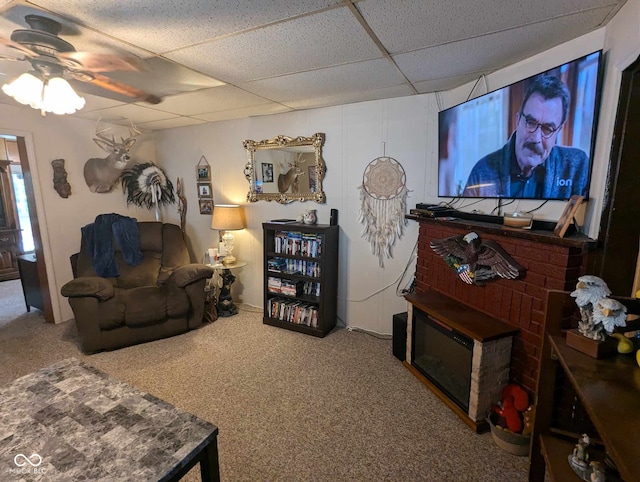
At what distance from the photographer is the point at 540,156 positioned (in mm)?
1794

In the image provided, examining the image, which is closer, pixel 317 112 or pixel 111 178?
pixel 317 112

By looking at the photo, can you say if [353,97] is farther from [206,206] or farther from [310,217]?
[206,206]

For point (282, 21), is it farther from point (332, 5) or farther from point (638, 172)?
point (638, 172)

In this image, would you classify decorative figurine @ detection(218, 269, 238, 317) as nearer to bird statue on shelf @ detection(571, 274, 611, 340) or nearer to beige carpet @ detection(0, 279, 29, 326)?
beige carpet @ detection(0, 279, 29, 326)

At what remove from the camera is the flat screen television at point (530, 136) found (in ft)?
5.17

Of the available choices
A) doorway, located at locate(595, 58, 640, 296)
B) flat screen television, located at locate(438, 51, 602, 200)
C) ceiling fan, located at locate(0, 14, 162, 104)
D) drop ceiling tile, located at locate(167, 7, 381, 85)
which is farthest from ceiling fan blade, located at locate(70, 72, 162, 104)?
doorway, located at locate(595, 58, 640, 296)

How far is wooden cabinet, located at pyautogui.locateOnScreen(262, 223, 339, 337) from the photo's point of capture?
10.1ft

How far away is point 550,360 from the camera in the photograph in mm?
1314

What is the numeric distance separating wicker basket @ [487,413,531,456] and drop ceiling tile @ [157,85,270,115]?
117 inches

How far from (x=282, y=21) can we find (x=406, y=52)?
80 cm

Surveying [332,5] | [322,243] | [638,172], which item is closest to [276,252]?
[322,243]

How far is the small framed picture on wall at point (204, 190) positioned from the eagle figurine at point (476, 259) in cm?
293

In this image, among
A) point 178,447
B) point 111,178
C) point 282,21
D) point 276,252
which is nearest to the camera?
point 178,447

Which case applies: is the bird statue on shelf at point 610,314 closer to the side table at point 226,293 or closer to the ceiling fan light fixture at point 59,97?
the ceiling fan light fixture at point 59,97
